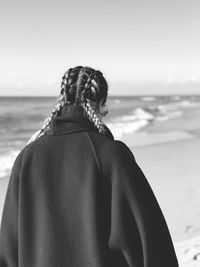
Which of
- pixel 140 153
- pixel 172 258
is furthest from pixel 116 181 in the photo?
pixel 140 153

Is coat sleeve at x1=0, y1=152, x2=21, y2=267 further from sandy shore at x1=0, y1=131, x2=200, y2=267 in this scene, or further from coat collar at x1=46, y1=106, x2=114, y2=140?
sandy shore at x1=0, y1=131, x2=200, y2=267

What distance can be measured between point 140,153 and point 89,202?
9.91m

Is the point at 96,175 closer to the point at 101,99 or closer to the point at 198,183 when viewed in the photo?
the point at 101,99

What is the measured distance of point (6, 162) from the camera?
37.4ft

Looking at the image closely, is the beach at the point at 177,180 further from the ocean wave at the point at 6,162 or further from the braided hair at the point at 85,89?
the braided hair at the point at 85,89

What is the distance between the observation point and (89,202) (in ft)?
5.70

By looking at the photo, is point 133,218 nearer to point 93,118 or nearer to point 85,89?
point 93,118

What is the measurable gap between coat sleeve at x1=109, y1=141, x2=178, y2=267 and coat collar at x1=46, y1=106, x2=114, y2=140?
0.14 meters

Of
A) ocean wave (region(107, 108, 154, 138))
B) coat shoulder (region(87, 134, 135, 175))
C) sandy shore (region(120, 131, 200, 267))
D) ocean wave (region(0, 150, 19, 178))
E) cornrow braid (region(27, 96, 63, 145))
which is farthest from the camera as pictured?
ocean wave (region(107, 108, 154, 138))

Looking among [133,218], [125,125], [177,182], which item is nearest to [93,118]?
[133,218]

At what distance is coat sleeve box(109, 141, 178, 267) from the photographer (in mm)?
1712

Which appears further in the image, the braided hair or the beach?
the beach

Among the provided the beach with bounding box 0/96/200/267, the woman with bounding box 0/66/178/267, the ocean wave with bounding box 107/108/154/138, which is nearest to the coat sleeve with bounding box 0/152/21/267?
the woman with bounding box 0/66/178/267

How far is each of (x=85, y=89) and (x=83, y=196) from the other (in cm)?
41
